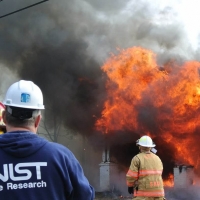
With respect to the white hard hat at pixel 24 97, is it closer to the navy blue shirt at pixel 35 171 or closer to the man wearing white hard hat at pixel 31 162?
the man wearing white hard hat at pixel 31 162

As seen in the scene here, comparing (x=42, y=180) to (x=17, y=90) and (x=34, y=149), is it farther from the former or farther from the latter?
(x=17, y=90)

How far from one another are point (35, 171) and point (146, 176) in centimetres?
429

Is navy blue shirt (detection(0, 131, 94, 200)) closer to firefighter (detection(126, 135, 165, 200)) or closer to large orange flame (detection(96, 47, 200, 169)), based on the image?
firefighter (detection(126, 135, 165, 200))

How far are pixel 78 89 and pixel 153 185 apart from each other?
11727mm

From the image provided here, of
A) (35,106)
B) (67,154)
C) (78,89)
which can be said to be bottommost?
(67,154)

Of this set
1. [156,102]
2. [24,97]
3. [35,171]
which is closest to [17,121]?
[24,97]

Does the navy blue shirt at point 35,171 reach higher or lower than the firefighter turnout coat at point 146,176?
higher

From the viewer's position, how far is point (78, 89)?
57.1ft

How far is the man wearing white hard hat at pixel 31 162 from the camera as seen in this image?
1891mm

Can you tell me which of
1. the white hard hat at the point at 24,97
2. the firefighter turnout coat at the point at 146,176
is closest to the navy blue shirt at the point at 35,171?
the white hard hat at the point at 24,97

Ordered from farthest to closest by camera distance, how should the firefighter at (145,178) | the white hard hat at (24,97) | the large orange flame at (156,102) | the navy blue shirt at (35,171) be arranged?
the large orange flame at (156,102)
the firefighter at (145,178)
the white hard hat at (24,97)
the navy blue shirt at (35,171)

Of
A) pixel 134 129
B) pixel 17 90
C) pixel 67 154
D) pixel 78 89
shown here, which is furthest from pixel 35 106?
pixel 78 89

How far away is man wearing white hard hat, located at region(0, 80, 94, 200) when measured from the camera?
6.20ft

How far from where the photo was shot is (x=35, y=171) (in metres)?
1.92
